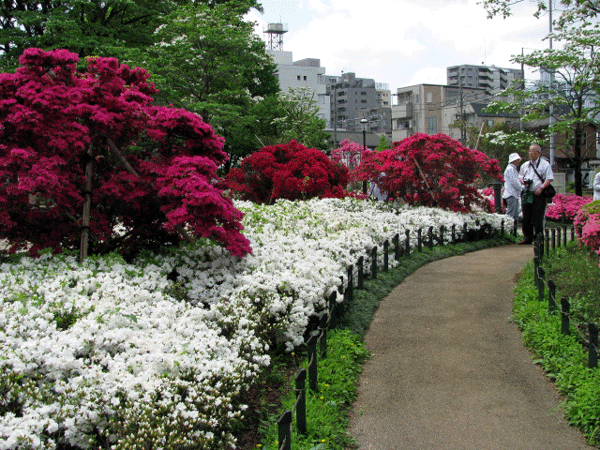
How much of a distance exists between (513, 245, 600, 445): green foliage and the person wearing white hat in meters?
6.09

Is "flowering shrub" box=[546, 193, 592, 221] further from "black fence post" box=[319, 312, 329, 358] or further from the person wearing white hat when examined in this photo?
"black fence post" box=[319, 312, 329, 358]

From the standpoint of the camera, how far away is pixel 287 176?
14.9m

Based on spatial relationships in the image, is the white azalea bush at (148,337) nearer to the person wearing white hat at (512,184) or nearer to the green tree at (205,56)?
A: the person wearing white hat at (512,184)

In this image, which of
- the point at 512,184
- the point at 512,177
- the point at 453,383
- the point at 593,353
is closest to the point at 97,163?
the point at 453,383

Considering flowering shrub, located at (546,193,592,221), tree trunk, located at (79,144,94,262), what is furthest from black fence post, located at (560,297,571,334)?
flowering shrub, located at (546,193,592,221)

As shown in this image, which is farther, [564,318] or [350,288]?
[350,288]

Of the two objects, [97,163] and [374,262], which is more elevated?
[97,163]

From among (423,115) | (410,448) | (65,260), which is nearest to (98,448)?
(410,448)

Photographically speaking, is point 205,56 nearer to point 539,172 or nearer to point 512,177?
point 512,177

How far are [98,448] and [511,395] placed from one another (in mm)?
3521

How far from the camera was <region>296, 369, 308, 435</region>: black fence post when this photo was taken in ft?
14.8

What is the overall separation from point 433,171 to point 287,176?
12.4 feet

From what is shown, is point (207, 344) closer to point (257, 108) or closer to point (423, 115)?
point (257, 108)

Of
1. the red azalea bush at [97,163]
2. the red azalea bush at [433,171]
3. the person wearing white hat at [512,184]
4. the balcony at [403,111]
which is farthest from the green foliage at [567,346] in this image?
the balcony at [403,111]
